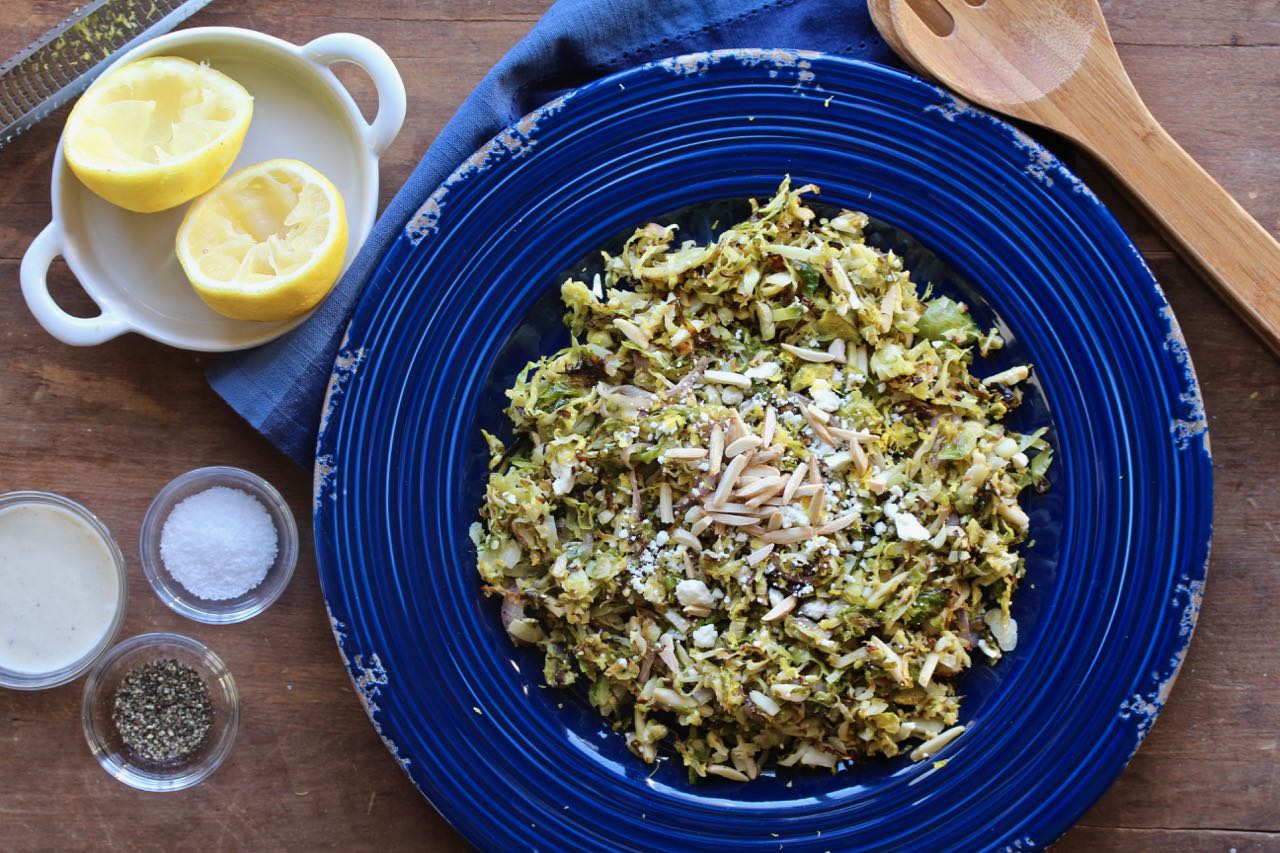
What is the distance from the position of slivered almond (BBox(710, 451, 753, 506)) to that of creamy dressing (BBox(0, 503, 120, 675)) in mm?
1526

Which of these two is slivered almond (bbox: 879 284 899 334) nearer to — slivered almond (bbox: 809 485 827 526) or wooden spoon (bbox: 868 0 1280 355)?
slivered almond (bbox: 809 485 827 526)

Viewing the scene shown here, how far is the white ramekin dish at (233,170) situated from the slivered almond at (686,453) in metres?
0.93

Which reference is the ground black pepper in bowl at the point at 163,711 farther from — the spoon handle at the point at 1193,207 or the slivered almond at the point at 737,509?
the spoon handle at the point at 1193,207

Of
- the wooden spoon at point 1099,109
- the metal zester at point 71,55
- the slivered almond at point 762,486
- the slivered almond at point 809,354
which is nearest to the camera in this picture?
the slivered almond at point 762,486

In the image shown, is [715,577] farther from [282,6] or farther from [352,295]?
[282,6]

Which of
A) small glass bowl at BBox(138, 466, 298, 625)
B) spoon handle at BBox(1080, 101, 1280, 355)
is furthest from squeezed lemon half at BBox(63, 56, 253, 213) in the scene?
spoon handle at BBox(1080, 101, 1280, 355)

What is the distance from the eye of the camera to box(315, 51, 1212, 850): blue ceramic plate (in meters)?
2.15

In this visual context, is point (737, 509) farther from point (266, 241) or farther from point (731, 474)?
point (266, 241)

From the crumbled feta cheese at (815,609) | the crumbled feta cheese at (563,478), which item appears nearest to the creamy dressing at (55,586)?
the crumbled feta cheese at (563,478)

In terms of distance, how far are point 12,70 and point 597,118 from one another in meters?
1.41

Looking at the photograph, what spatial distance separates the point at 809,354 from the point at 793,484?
0.29m

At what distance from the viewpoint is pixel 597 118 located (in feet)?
7.13

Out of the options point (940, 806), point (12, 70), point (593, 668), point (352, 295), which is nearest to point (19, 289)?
point (12, 70)

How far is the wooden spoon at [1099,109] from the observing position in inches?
88.0
